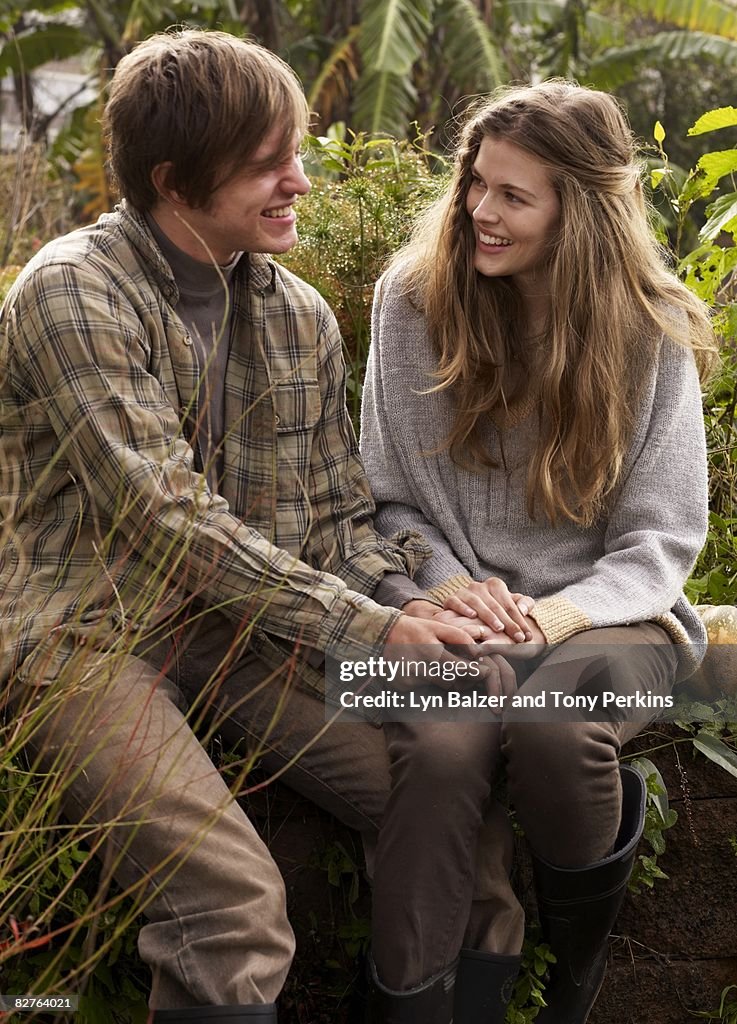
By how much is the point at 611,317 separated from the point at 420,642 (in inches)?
35.4

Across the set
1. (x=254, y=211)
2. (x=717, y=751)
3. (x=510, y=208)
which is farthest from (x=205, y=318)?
(x=717, y=751)

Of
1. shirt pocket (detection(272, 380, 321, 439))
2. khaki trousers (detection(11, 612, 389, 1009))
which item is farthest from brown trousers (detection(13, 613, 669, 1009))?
shirt pocket (detection(272, 380, 321, 439))

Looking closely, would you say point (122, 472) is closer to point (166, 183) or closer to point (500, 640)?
point (166, 183)

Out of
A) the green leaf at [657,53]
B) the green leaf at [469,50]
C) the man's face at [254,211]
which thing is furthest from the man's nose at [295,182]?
the green leaf at [657,53]

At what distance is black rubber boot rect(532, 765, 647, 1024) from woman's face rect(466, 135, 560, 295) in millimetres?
1144

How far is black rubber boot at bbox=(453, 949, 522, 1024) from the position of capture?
2449 mm

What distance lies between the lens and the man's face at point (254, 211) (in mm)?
2574

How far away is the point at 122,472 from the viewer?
94.0 inches

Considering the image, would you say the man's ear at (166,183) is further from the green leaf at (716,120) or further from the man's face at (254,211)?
the green leaf at (716,120)

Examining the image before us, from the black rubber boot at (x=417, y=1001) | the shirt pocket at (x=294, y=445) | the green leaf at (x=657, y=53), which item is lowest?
the green leaf at (x=657, y=53)

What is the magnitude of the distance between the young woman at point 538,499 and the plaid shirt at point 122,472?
0.35 m

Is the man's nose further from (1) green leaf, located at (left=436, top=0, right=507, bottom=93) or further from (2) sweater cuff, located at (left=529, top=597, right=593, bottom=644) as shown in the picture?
(1) green leaf, located at (left=436, top=0, right=507, bottom=93)

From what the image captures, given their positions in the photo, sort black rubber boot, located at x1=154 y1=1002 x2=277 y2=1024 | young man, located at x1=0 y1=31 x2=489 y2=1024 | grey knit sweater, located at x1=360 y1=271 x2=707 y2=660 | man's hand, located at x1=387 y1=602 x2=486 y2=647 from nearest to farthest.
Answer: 1. black rubber boot, located at x1=154 y1=1002 x2=277 y2=1024
2. young man, located at x1=0 y1=31 x2=489 y2=1024
3. man's hand, located at x1=387 y1=602 x2=486 y2=647
4. grey knit sweater, located at x1=360 y1=271 x2=707 y2=660

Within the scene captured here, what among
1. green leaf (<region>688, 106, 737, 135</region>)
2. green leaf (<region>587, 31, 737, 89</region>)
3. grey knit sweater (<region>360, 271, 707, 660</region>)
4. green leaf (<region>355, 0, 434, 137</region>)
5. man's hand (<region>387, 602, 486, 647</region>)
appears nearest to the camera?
man's hand (<region>387, 602, 486, 647</region>)
